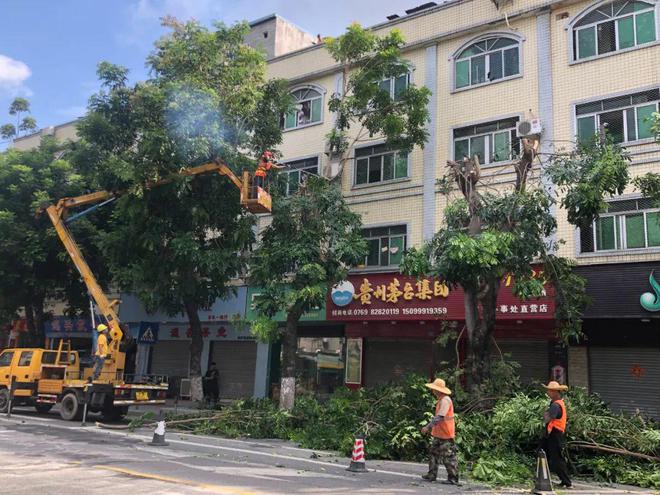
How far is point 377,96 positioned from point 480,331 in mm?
7867

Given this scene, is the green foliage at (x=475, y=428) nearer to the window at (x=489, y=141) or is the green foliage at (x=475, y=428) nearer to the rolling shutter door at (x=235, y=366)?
the window at (x=489, y=141)

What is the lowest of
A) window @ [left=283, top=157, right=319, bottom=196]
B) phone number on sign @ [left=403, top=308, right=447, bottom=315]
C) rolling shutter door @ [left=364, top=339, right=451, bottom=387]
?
rolling shutter door @ [left=364, top=339, right=451, bottom=387]

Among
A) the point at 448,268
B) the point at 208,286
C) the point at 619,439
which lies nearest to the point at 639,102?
the point at 448,268

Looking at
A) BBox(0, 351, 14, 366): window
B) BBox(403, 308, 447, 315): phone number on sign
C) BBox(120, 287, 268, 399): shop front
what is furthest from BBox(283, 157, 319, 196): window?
BBox(0, 351, 14, 366): window

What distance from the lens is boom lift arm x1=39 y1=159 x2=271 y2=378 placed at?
13859mm

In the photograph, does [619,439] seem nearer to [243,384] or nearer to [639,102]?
[639,102]

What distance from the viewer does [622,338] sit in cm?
1566

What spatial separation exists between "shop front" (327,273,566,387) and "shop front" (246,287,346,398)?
52cm

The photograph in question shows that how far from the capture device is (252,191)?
13758 mm

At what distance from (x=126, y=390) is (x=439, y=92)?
12859mm

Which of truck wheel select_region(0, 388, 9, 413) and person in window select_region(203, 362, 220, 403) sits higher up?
person in window select_region(203, 362, 220, 403)

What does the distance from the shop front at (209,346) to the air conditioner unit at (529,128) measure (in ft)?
35.2

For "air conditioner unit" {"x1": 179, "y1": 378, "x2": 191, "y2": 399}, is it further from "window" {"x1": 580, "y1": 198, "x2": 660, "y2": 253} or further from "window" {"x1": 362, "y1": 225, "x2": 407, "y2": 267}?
"window" {"x1": 580, "y1": 198, "x2": 660, "y2": 253}

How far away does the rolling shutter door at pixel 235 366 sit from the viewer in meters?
22.7
